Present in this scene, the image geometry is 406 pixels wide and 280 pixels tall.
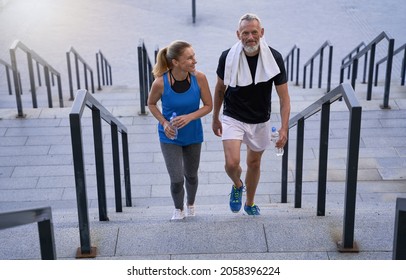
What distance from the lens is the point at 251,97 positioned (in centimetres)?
439

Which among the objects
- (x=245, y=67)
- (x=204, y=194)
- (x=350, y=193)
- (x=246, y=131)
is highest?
(x=245, y=67)

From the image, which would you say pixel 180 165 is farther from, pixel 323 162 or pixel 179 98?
pixel 323 162

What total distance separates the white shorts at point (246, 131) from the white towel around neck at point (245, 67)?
11.9 inches

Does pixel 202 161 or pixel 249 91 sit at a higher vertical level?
pixel 249 91

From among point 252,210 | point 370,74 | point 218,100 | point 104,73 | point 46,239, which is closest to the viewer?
point 46,239

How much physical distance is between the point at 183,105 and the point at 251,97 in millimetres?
455

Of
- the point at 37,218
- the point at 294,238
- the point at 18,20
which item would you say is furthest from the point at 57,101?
the point at 37,218

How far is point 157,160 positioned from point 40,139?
1374mm

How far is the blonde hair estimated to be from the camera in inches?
166

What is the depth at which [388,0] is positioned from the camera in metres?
16.4

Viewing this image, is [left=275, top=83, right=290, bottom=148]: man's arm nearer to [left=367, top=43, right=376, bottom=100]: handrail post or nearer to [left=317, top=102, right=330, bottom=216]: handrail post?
[left=317, top=102, right=330, bottom=216]: handrail post

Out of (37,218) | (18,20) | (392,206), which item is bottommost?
(392,206)

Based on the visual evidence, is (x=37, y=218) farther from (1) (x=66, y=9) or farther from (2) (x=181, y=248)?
(1) (x=66, y=9)

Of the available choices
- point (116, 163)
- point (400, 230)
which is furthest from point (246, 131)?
point (400, 230)
